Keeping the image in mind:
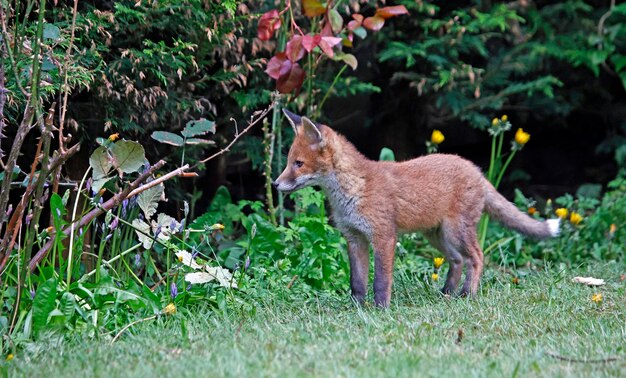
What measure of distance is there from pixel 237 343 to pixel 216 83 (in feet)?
10.6

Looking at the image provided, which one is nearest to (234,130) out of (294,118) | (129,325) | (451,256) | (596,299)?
(294,118)

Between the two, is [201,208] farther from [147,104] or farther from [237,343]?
[237,343]

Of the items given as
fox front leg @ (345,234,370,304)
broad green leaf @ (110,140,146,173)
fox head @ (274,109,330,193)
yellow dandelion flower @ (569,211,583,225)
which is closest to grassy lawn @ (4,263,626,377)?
fox front leg @ (345,234,370,304)

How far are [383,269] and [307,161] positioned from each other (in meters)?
0.92

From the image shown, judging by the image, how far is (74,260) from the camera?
212 inches

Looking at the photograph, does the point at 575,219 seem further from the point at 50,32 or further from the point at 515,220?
the point at 50,32

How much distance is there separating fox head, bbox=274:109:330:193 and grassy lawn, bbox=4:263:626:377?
78 cm

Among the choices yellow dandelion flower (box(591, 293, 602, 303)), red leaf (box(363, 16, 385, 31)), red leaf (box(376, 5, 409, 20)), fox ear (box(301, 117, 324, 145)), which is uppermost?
red leaf (box(376, 5, 409, 20))

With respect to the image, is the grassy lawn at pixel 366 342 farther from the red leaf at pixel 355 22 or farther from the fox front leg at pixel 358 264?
the red leaf at pixel 355 22

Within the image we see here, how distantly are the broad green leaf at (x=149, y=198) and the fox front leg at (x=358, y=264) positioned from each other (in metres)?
1.37

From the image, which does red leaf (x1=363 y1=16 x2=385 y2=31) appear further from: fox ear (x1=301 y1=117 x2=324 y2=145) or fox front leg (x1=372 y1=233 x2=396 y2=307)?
fox front leg (x1=372 y1=233 x2=396 y2=307)

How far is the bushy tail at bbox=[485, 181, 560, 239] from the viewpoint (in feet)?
21.4

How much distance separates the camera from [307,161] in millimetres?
5883

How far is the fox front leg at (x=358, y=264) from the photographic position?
19.2ft
